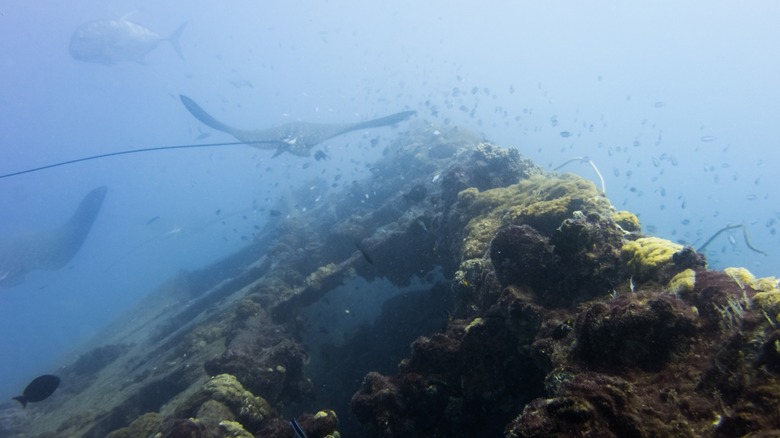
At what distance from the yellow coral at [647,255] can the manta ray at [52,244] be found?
34.5m

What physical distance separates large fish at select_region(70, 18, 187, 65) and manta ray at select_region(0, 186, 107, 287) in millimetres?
9750

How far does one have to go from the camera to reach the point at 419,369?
5.70m

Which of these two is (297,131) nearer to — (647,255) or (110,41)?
(110,41)

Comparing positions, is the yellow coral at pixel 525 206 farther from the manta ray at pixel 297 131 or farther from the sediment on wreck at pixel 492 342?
the manta ray at pixel 297 131

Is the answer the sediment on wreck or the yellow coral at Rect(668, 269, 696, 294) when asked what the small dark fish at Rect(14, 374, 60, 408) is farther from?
the yellow coral at Rect(668, 269, 696, 294)

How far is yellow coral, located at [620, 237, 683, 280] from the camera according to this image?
456cm

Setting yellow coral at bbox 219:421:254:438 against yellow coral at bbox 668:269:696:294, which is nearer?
yellow coral at bbox 668:269:696:294

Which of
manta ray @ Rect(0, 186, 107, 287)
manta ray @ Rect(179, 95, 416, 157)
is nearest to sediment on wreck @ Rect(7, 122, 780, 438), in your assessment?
manta ray @ Rect(179, 95, 416, 157)

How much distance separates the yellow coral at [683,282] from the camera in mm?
3779

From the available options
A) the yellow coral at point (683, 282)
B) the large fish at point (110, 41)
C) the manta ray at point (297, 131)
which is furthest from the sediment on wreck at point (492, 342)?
the large fish at point (110, 41)

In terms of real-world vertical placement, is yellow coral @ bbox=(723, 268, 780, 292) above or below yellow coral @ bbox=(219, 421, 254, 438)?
above

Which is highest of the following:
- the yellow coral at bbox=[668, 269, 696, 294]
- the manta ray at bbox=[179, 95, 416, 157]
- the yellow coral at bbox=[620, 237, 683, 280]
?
the yellow coral at bbox=[668, 269, 696, 294]

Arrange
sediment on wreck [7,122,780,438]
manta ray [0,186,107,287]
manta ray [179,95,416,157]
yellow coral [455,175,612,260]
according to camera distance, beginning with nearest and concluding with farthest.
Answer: sediment on wreck [7,122,780,438] < yellow coral [455,175,612,260] < manta ray [179,95,416,157] < manta ray [0,186,107,287]

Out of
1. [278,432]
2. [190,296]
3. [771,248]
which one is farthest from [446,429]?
[771,248]
